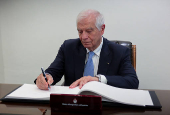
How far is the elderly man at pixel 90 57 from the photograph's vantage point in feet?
5.49

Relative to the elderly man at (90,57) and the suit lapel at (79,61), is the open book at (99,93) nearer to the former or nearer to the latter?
the elderly man at (90,57)

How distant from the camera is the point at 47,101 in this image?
1.05 m

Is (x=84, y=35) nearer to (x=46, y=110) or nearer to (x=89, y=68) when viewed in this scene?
(x=89, y=68)

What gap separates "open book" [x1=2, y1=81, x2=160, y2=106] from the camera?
1.00m

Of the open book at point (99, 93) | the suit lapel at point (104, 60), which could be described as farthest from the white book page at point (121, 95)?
the suit lapel at point (104, 60)

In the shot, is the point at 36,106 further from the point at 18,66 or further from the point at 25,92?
the point at 18,66

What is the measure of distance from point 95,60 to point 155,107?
37.2 inches

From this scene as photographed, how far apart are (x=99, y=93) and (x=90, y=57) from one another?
0.92 metres

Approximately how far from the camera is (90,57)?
73.3 inches

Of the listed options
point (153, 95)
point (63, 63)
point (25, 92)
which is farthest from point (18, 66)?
point (153, 95)

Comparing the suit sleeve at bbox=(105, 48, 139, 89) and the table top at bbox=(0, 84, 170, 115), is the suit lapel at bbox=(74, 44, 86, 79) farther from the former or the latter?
the table top at bbox=(0, 84, 170, 115)

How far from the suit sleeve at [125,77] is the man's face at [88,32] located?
350 mm

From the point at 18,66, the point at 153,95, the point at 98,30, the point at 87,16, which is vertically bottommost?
the point at 18,66

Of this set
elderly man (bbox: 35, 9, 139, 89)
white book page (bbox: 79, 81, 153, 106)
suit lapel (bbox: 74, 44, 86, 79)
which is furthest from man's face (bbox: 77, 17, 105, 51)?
white book page (bbox: 79, 81, 153, 106)
